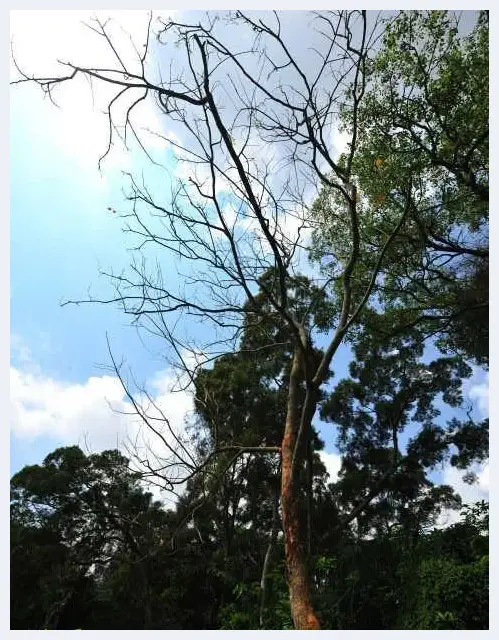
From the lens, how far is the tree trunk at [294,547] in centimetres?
395

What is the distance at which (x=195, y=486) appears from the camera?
228 inches

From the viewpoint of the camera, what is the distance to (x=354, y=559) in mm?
7770

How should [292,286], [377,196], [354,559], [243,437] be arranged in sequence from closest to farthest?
1. [377,196]
2. [354,559]
3. [292,286]
4. [243,437]

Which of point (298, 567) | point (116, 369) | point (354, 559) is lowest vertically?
point (354, 559)

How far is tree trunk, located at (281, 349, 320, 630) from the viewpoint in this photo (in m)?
3.95

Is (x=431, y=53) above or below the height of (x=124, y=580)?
above

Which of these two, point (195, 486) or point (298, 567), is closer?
point (298, 567)

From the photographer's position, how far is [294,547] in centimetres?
423

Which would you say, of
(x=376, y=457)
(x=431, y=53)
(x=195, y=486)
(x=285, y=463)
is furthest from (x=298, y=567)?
(x=376, y=457)

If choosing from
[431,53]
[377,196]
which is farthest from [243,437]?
[431,53]

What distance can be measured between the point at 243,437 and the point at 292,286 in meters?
4.27

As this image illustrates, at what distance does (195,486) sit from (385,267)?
15.9 feet

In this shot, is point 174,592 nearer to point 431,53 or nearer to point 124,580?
point 124,580

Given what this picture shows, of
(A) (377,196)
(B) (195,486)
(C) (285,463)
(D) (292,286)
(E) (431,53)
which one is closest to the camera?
(C) (285,463)
